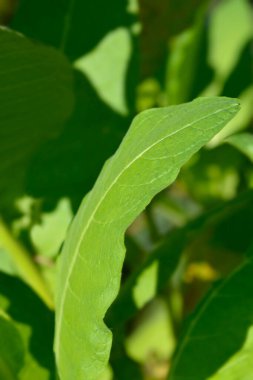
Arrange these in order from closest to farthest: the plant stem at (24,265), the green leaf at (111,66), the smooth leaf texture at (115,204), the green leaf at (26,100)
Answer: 1. the smooth leaf texture at (115,204)
2. the green leaf at (26,100)
3. the plant stem at (24,265)
4. the green leaf at (111,66)

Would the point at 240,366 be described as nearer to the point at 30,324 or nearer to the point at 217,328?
the point at 217,328

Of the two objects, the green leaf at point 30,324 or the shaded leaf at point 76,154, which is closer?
the green leaf at point 30,324

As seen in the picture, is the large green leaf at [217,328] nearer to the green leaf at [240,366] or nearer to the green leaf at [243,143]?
the green leaf at [240,366]

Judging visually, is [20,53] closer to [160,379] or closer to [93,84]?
[93,84]

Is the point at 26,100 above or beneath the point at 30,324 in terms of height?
above

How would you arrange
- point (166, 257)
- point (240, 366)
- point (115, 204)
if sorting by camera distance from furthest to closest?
point (166, 257)
point (240, 366)
point (115, 204)

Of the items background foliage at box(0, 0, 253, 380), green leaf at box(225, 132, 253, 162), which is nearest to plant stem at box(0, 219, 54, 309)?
background foliage at box(0, 0, 253, 380)

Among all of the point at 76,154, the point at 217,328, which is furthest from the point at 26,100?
the point at 217,328

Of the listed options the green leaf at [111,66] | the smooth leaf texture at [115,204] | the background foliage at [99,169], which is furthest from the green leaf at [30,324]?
the green leaf at [111,66]
